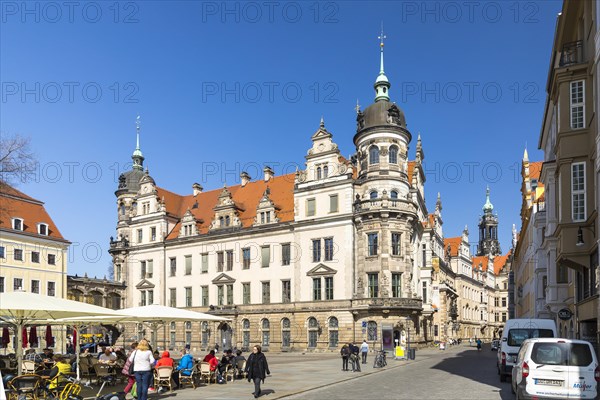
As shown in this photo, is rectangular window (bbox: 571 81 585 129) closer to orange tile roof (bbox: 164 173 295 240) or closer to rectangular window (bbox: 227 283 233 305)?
orange tile roof (bbox: 164 173 295 240)

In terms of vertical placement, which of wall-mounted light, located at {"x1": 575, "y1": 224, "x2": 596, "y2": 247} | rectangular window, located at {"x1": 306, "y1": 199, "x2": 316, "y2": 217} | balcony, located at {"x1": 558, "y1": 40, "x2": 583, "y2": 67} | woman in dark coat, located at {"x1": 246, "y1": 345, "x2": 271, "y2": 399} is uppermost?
balcony, located at {"x1": 558, "y1": 40, "x2": 583, "y2": 67}

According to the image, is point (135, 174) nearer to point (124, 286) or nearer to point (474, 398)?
point (124, 286)

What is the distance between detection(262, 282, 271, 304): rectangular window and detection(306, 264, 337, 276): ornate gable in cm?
530

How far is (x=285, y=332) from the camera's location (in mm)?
58250

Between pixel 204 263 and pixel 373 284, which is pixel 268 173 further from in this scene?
pixel 373 284

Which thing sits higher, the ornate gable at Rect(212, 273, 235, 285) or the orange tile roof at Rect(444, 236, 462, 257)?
the orange tile roof at Rect(444, 236, 462, 257)

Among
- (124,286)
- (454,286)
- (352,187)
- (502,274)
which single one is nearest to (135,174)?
(124,286)

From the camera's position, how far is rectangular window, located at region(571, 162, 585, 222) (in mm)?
22500

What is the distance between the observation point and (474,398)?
1884 cm

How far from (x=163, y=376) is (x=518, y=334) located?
14.2 metres

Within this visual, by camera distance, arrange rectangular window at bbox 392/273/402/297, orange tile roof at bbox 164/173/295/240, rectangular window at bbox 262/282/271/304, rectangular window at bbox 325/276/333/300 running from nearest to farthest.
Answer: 1. rectangular window at bbox 392/273/402/297
2. rectangular window at bbox 325/276/333/300
3. rectangular window at bbox 262/282/271/304
4. orange tile roof at bbox 164/173/295/240

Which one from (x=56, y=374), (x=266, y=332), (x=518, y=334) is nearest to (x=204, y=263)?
(x=266, y=332)

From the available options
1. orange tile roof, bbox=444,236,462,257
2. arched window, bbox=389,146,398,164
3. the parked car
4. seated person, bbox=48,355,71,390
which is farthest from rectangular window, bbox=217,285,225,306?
the parked car

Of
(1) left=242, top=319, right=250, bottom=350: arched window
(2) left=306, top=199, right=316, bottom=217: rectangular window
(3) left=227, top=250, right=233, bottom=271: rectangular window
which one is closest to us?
(2) left=306, top=199, right=316, bottom=217: rectangular window
